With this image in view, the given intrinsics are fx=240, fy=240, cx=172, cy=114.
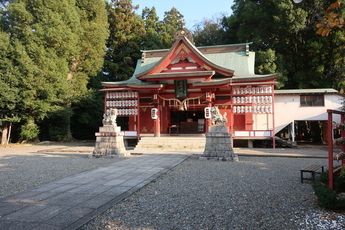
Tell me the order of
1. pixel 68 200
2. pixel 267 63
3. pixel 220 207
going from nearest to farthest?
1. pixel 220 207
2. pixel 68 200
3. pixel 267 63

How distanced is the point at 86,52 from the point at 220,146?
54.3 ft

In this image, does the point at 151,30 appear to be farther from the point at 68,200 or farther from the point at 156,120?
the point at 68,200

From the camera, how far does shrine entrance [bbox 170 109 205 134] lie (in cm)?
1741

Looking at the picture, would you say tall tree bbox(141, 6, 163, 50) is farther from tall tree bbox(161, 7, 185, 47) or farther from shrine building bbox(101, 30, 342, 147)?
shrine building bbox(101, 30, 342, 147)

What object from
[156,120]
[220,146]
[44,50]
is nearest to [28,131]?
[44,50]

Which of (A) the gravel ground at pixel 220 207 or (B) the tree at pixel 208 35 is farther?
(B) the tree at pixel 208 35

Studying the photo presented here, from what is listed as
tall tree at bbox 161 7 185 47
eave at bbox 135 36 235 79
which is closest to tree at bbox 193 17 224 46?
tall tree at bbox 161 7 185 47

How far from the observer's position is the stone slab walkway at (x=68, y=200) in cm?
323

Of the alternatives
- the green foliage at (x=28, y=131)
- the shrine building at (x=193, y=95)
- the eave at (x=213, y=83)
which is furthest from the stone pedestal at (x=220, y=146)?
the green foliage at (x=28, y=131)

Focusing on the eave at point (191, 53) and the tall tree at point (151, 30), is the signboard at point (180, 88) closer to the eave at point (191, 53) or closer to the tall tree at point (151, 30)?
the eave at point (191, 53)

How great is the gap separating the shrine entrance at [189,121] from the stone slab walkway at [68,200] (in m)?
11.0

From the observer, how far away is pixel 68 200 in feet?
13.7

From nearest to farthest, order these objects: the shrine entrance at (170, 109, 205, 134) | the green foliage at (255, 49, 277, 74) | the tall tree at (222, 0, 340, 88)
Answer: the shrine entrance at (170, 109, 205, 134)
the tall tree at (222, 0, 340, 88)
the green foliage at (255, 49, 277, 74)

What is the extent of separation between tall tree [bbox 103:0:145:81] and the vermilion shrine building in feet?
25.1
